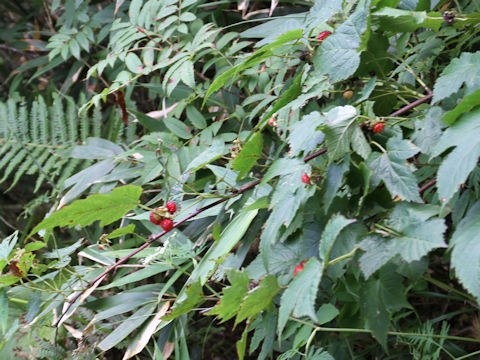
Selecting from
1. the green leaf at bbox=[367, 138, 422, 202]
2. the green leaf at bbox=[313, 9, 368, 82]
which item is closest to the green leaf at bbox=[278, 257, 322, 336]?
the green leaf at bbox=[367, 138, 422, 202]

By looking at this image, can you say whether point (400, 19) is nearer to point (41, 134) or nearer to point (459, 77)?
point (459, 77)

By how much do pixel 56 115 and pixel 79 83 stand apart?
0.30 m

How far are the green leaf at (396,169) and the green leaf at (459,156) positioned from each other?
0.17 feet

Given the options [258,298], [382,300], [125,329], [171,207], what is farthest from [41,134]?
[382,300]

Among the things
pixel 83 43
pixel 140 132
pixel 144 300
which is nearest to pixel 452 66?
pixel 144 300

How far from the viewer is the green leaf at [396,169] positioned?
1.88 ft

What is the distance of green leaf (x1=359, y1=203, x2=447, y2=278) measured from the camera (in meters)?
0.52

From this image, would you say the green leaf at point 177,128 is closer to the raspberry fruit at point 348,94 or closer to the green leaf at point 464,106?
the raspberry fruit at point 348,94

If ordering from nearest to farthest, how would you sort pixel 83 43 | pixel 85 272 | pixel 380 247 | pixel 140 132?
pixel 380 247, pixel 85 272, pixel 83 43, pixel 140 132

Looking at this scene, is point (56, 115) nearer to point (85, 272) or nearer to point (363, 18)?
point (85, 272)

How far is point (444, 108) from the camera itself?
65cm

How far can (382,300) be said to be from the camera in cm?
59

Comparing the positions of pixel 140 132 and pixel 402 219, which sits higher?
pixel 402 219

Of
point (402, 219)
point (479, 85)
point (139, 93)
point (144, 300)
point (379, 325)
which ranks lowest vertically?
point (144, 300)
